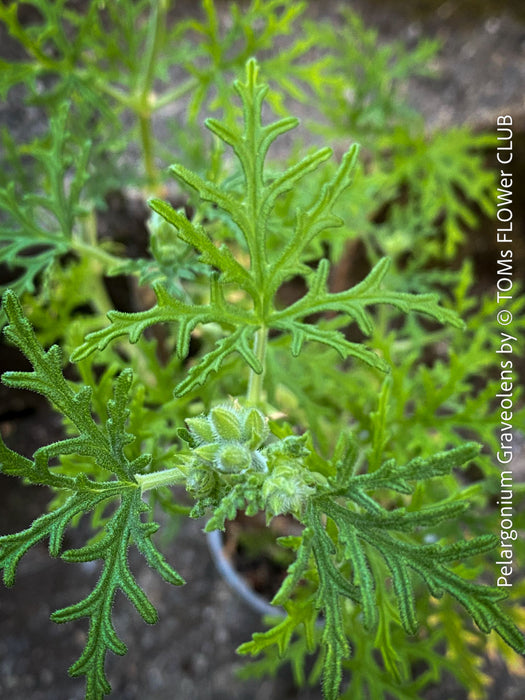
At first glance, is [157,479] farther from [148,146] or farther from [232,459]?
[148,146]

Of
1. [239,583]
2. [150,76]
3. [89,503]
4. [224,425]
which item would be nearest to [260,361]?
[224,425]

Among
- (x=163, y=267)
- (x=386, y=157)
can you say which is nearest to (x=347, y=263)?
(x=386, y=157)

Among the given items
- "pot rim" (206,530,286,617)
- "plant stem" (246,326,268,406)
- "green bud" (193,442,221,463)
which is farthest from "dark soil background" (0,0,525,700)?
"green bud" (193,442,221,463)

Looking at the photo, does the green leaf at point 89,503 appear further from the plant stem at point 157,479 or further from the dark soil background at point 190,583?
the dark soil background at point 190,583

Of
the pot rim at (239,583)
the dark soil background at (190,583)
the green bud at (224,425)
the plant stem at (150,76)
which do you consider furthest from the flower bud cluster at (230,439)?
the dark soil background at (190,583)

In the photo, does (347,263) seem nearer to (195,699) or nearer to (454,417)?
(454,417)

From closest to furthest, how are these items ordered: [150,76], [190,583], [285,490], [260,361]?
[285,490] < [260,361] < [150,76] < [190,583]
